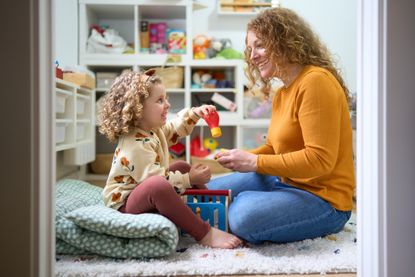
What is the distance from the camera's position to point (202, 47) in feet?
11.1

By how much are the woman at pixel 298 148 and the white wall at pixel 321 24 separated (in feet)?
7.65

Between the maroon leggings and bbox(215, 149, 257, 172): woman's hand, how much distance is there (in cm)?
20

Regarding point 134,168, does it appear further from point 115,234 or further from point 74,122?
point 74,122

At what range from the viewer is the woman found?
1216 millimetres

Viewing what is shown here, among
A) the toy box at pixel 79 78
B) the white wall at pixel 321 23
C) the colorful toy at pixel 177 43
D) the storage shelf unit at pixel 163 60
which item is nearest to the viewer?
the toy box at pixel 79 78

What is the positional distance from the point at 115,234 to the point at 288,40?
0.82 m

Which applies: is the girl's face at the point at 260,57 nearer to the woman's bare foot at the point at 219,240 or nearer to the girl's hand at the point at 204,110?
the girl's hand at the point at 204,110

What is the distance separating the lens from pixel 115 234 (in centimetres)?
117

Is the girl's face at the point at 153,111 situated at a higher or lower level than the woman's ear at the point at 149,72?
lower

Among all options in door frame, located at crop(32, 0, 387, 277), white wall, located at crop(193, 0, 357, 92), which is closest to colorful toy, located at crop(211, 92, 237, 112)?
white wall, located at crop(193, 0, 357, 92)

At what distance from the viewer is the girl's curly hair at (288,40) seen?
4.41 feet
